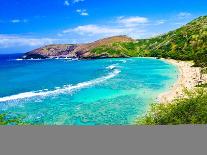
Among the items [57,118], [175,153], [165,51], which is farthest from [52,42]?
[165,51]

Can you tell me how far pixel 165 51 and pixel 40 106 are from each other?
25.6ft

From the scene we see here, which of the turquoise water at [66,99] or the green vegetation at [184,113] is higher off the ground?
the green vegetation at [184,113]

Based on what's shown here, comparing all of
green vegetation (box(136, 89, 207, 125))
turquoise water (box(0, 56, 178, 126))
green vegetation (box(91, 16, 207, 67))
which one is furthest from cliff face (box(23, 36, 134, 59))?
green vegetation (box(136, 89, 207, 125))

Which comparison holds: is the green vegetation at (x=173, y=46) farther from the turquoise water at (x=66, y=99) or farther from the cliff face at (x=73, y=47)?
the turquoise water at (x=66, y=99)

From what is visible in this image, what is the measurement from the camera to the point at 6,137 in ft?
16.2

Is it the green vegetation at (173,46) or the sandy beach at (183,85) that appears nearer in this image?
the sandy beach at (183,85)

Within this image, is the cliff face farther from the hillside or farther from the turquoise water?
the turquoise water

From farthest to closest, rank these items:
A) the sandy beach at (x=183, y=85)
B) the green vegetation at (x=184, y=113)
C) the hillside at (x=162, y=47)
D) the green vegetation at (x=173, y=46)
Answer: the green vegetation at (x=173, y=46), the sandy beach at (x=183, y=85), the hillside at (x=162, y=47), the green vegetation at (x=184, y=113)

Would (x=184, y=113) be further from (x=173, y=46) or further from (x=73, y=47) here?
(x=173, y=46)

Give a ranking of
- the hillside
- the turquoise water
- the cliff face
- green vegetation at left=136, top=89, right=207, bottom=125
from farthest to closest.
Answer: the hillside → the cliff face → the turquoise water → green vegetation at left=136, top=89, right=207, bottom=125

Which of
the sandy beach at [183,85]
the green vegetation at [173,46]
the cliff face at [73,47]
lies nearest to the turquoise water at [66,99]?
the sandy beach at [183,85]

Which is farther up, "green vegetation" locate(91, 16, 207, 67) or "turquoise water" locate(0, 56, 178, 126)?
"green vegetation" locate(91, 16, 207, 67)

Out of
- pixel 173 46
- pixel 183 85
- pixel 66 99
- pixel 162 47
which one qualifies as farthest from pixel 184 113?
pixel 162 47

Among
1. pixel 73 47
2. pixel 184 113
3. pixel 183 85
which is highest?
pixel 73 47
